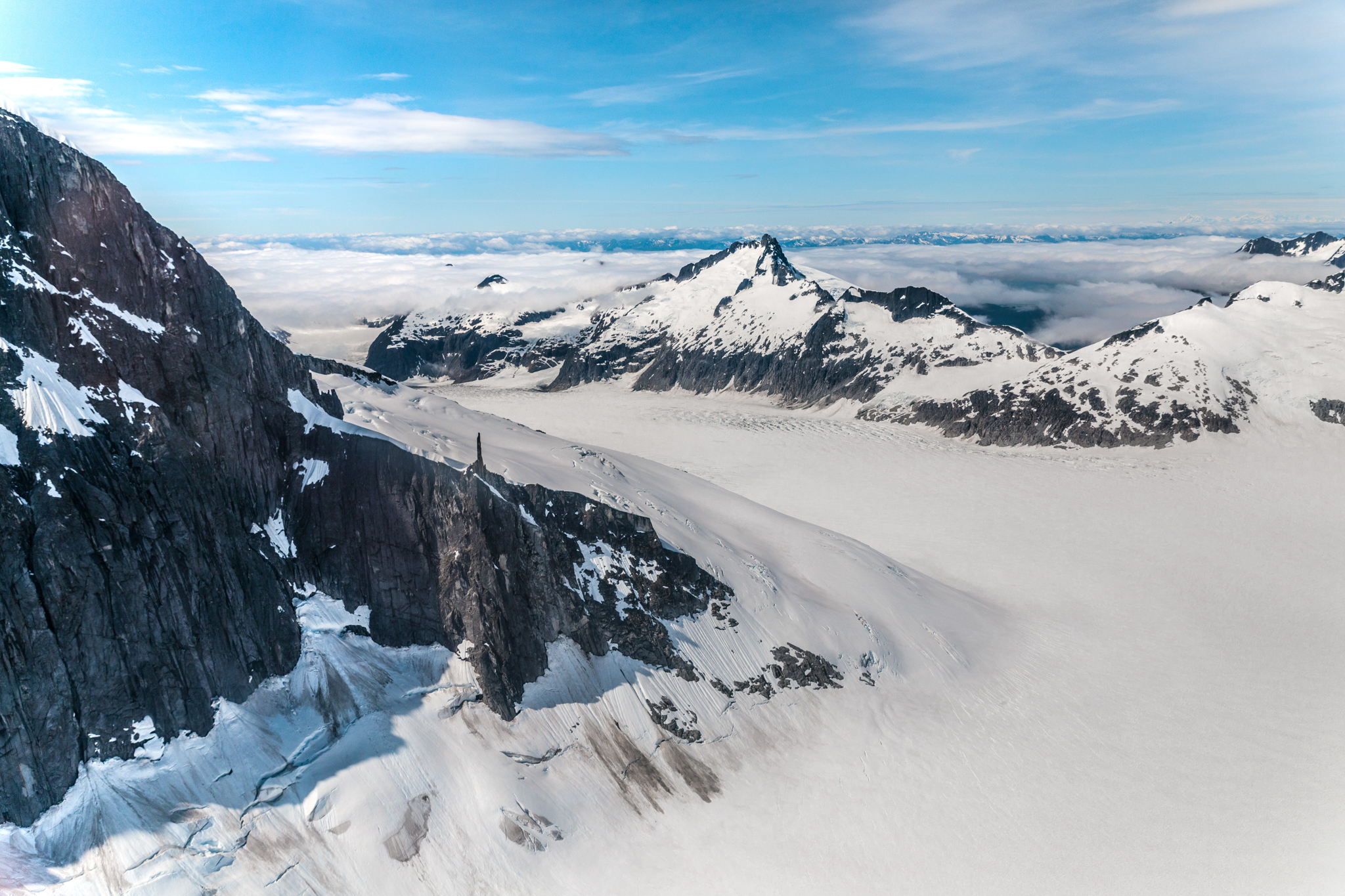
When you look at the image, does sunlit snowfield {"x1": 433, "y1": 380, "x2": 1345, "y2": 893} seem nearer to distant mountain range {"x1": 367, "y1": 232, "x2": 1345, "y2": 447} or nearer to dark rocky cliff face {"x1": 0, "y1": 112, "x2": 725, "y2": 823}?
distant mountain range {"x1": 367, "y1": 232, "x2": 1345, "y2": 447}

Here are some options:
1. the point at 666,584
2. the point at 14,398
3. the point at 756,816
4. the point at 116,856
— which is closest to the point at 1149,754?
the point at 756,816

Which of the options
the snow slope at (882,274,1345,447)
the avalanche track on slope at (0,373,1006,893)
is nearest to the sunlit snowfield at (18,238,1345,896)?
the avalanche track on slope at (0,373,1006,893)

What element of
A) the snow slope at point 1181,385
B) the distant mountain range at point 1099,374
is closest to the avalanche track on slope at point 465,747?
the snow slope at point 1181,385

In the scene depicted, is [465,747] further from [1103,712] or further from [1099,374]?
[1099,374]

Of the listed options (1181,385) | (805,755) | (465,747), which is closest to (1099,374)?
(1181,385)

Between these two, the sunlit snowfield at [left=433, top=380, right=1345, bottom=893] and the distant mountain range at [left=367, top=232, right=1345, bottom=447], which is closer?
the sunlit snowfield at [left=433, top=380, right=1345, bottom=893]

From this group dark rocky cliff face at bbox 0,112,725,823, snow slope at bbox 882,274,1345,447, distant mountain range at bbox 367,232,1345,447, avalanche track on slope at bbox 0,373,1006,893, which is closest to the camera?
dark rocky cliff face at bbox 0,112,725,823

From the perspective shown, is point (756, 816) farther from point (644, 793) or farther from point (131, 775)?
point (131, 775)
